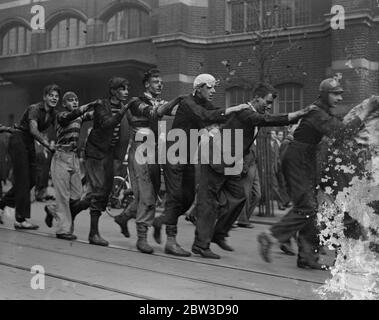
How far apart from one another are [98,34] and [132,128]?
46.8 feet

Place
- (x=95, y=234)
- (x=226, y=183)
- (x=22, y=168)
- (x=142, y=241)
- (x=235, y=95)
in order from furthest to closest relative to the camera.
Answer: (x=235, y=95)
(x=22, y=168)
(x=95, y=234)
(x=142, y=241)
(x=226, y=183)

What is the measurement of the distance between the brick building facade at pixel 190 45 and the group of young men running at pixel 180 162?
9.15 m

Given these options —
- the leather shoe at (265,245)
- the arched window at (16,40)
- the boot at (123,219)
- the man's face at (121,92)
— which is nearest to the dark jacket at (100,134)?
the man's face at (121,92)

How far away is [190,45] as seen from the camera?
714 inches

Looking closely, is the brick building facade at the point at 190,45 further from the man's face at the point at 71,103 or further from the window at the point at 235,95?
the man's face at the point at 71,103

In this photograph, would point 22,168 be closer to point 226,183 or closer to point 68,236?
point 68,236

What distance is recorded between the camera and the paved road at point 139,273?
4.60 m

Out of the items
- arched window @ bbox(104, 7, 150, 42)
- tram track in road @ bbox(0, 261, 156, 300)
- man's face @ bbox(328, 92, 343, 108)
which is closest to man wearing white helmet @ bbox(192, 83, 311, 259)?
man's face @ bbox(328, 92, 343, 108)

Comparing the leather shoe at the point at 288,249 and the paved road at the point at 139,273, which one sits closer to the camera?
the paved road at the point at 139,273

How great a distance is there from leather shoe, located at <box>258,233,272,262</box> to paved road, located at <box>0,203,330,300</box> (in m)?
0.10

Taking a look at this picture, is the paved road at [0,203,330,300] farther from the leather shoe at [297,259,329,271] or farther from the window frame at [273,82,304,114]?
the window frame at [273,82,304,114]

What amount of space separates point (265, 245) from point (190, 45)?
12909mm

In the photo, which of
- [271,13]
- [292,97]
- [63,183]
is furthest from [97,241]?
[292,97]
